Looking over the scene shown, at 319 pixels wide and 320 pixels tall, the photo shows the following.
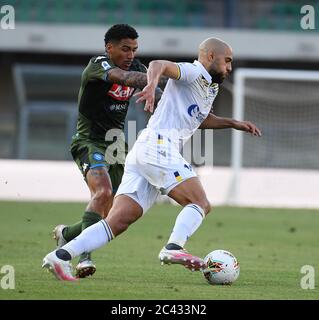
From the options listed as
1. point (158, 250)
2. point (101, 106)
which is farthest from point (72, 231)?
point (158, 250)

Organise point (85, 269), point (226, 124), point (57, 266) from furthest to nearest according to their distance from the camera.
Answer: point (226, 124)
point (85, 269)
point (57, 266)

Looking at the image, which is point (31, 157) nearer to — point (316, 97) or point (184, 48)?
point (184, 48)

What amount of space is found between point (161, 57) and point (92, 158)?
26.7 metres

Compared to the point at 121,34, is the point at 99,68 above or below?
below

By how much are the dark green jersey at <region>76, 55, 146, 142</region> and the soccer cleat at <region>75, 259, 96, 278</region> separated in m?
1.54

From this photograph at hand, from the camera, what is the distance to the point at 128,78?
844 centimetres

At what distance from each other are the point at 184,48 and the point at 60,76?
465cm

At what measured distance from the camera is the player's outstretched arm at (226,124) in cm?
841

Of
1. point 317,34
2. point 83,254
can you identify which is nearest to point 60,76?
point 317,34

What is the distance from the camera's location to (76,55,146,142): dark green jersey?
9.51 meters

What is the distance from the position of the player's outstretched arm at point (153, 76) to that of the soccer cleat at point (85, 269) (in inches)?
74.0

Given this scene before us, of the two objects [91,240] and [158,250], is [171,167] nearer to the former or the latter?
[91,240]

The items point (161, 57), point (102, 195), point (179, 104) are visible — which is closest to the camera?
point (179, 104)
